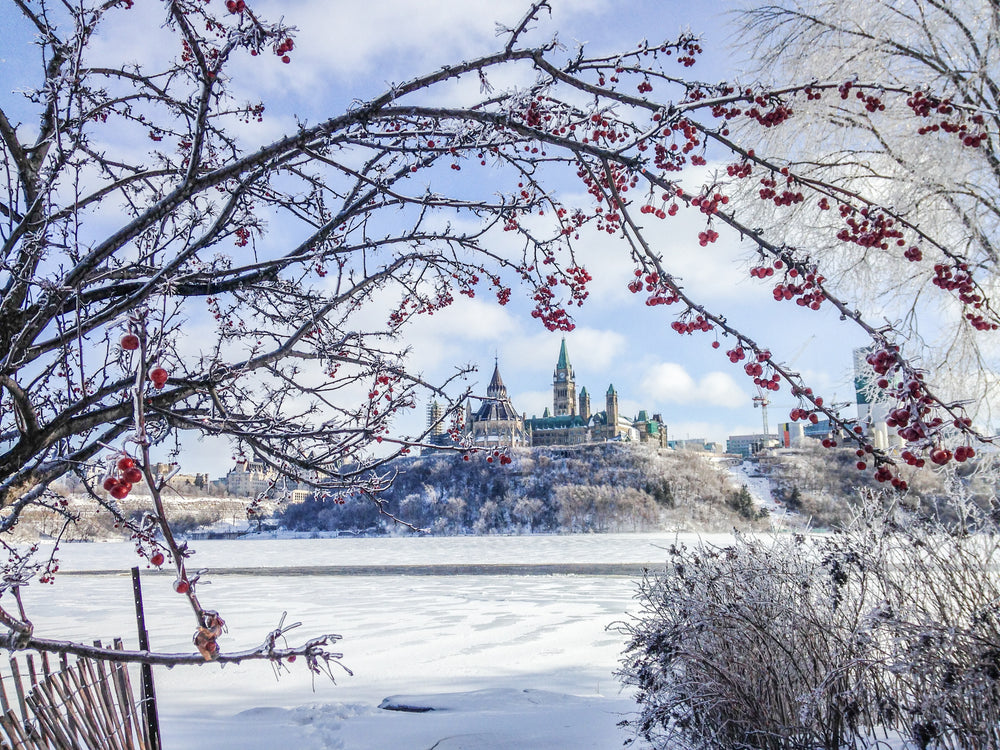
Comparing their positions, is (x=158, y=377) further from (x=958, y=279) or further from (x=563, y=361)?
(x=563, y=361)

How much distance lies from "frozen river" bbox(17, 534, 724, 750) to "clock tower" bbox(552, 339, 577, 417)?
110 m

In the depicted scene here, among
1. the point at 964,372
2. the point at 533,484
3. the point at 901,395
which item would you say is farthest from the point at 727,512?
the point at 901,395

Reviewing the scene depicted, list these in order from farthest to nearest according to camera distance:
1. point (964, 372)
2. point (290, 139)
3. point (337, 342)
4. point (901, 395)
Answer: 1. point (964, 372)
2. point (337, 342)
3. point (290, 139)
4. point (901, 395)

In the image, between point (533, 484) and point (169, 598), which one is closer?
point (169, 598)

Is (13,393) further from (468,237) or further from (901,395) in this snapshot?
(901,395)

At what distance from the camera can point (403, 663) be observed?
696 cm

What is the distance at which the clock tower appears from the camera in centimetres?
12456

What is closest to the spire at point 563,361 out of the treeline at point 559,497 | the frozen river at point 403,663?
the treeline at point 559,497

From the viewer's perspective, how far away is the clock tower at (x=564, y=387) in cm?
12456

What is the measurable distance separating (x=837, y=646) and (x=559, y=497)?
6016 cm

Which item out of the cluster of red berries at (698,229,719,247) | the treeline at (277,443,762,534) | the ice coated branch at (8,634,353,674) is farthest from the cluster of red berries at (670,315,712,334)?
the treeline at (277,443,762,534)

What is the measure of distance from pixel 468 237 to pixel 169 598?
12837 millimetres

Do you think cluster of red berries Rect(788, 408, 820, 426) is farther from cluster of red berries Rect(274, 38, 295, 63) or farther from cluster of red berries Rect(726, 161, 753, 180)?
cluster of red berries Rect(274, 38, 295, 63)

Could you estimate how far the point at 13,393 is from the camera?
275 cm
